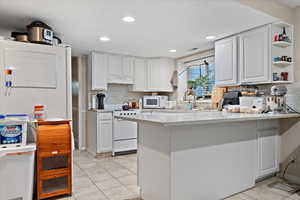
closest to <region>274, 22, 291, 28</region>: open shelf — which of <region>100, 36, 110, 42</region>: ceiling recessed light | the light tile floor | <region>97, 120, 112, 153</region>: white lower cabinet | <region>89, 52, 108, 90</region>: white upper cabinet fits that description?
the light tile floor

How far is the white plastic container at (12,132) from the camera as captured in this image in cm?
198

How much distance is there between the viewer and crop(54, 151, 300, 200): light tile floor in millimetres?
2312

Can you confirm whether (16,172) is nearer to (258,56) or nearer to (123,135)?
(123,135)

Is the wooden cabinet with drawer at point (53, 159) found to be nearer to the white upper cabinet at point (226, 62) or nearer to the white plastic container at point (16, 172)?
the white plastic container at point (16, 172)

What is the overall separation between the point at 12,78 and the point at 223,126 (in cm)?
259

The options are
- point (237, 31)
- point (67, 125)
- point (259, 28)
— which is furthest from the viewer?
point (237, 31)

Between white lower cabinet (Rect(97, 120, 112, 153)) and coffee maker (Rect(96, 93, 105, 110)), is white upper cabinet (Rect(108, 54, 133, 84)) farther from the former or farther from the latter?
white lower cabinet (Rect(97, 120, 112, 153))

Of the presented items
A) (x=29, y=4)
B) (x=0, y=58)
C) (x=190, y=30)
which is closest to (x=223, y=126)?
(x=190, y=30)

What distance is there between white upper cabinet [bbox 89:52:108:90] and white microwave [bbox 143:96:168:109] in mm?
1107

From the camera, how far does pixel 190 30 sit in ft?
10.1

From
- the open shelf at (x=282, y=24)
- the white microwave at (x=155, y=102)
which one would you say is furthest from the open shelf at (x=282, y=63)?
→ the white microwave at (x=155, y=102)

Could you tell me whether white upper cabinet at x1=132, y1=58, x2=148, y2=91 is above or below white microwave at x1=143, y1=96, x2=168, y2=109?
above

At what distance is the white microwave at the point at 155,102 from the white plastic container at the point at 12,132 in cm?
317

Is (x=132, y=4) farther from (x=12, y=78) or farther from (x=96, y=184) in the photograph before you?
(x=96, y=184)
